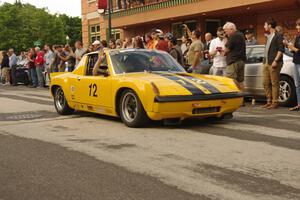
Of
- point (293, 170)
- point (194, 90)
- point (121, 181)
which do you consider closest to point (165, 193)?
point (121, 181)

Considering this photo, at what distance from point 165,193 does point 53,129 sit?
4.17m

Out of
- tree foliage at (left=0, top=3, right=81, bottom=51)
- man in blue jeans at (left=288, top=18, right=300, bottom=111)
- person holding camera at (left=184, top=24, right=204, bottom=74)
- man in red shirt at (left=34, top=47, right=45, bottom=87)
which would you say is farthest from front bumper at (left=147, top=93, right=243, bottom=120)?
tree foliage at (left=0, top=3, right=81, bottom=51)

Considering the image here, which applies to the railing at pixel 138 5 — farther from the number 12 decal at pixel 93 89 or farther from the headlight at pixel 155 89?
the headlight at pixel 155 89

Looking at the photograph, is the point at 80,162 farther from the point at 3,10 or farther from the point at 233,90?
the point at 3,10

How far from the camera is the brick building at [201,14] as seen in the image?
19531 millimetres

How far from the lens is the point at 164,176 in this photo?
4750 millimetres

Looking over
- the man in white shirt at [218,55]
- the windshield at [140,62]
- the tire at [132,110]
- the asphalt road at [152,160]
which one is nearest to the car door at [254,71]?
the man in white shirt at [218,55]

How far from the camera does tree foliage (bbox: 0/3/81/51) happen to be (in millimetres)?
70688

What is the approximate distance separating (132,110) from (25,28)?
7114 centimetres

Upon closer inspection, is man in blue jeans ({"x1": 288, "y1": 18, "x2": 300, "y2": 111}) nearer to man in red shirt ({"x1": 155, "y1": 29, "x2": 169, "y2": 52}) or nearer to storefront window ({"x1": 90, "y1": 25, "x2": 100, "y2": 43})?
man in red shirt ({"x1": 155, "y1": 29, "x2": 169, "y2": 52})

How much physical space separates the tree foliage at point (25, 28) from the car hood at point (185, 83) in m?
64.8

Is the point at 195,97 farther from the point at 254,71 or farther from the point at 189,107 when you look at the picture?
the point at 254,71

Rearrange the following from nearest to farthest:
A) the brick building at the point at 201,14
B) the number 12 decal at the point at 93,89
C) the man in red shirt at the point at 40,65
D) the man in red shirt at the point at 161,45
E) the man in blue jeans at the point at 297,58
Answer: the number 12 decal at the point at 93,89 < the man in blue jeans at the point at 297,58 < the man in red shirt at the point at 161,45 < the brick building at the point at 201,14 < the man in red shirt at the point at 40,65

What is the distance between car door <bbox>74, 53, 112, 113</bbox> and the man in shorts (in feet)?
10.1
